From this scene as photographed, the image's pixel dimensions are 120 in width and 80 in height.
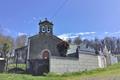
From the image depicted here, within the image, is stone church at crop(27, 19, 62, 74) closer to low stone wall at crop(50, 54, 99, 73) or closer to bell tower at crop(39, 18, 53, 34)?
bell tower at crop(39, 18, 53, 34)

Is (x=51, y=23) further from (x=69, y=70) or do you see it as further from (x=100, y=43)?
(x=100, y=43)

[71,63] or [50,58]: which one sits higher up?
[50,58]

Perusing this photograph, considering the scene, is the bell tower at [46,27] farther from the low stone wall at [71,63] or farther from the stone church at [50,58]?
the low stone wall at [71,63]

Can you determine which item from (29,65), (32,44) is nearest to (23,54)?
(32,44)

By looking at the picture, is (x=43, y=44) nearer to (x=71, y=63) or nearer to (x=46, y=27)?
(x=46, y=27)

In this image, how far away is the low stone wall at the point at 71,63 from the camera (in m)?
23.3

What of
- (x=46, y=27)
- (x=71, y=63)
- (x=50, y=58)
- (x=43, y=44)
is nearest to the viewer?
(x=50, y=58)

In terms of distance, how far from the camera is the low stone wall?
2326 centimetres

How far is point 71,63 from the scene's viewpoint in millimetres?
24453

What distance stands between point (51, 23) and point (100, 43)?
72695 millimetres

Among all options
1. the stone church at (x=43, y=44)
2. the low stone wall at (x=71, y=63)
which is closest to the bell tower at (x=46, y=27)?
the stone church at (x=43, y=44)

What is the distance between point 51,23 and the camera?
36031mm

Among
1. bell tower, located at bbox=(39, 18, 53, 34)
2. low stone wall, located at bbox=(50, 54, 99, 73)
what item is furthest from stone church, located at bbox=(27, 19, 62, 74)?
low stone wall, located at bbox=(50, 54, 99, 73)

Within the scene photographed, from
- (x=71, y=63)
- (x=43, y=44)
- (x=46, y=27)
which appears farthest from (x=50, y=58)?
(x=46, y=27)
